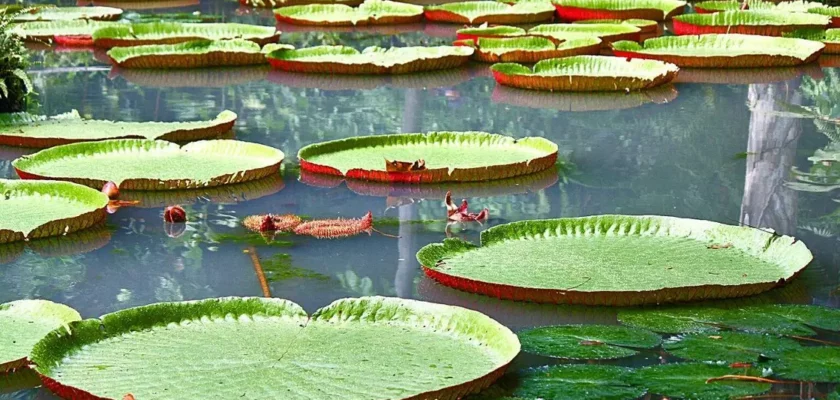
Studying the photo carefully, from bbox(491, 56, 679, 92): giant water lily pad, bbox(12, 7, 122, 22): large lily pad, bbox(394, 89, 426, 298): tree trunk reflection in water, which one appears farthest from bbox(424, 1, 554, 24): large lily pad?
bbox(394, 89, 426, 298): tree trunk reflection in water

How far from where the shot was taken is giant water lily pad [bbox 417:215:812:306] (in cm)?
346

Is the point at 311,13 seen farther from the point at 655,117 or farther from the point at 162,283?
the point at 162,283

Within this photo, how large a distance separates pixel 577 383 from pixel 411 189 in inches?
88.0

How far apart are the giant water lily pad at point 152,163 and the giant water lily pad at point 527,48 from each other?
3.50 m

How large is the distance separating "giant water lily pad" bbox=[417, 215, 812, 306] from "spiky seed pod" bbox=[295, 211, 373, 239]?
21.3 inches

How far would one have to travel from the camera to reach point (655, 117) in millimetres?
6547

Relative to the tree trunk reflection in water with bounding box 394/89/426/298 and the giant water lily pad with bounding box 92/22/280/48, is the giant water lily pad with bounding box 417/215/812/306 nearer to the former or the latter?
the tree trunk reflection in water with bounding box 394/89/426/298

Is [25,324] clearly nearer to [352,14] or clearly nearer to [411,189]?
[411,189]

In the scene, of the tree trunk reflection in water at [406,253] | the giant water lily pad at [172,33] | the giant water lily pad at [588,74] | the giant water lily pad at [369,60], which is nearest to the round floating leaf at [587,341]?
the tree trunk reflection in water at [406,253]

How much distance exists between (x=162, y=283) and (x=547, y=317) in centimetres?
115

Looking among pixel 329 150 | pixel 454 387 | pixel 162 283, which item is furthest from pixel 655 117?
pixel 454 387

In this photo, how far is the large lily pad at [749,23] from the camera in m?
9.57

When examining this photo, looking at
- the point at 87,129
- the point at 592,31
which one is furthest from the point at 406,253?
the point at 592,31

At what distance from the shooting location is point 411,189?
496 cm
